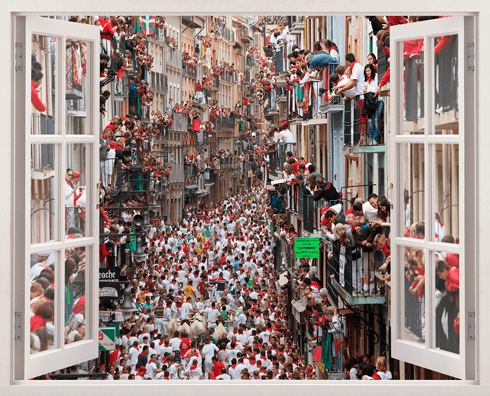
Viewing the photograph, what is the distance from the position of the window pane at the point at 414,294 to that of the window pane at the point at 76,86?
2.06m

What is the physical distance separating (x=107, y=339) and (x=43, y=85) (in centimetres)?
915

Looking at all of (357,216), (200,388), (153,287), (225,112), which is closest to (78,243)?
(200,388)

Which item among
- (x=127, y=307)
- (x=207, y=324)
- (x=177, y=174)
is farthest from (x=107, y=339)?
(x=177, y=174)

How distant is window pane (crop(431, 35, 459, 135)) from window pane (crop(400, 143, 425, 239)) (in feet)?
0.97

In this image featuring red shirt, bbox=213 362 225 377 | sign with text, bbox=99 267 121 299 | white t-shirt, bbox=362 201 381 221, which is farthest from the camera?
sign with text, bbox=99 267 121 299

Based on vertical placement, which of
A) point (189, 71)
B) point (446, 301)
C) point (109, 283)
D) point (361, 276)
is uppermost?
point (189, 71)

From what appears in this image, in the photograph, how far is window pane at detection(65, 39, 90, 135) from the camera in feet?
16.7

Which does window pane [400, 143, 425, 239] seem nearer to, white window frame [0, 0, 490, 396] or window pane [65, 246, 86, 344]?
white window frame [0, 0, 490, 396]

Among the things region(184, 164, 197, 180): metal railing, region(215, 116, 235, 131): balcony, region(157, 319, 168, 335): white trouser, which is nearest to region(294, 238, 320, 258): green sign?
region(157, 319, 168, 335): white trouser

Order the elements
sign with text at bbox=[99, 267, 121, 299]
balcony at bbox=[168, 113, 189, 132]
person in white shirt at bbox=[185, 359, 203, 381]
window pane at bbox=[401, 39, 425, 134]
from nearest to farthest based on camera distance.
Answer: window pane at bbox=[401, 39, 425, 134] < person in white shirt at bbox=[185, 359, 203, 381] < sign with text at bbox=[99, 267, 121, 299] < balcony at bbox=[168, 113, 189, 132]

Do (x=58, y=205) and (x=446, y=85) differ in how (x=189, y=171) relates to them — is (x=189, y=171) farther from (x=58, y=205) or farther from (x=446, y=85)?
(x=446, y=85)

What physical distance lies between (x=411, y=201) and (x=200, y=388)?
1648mm

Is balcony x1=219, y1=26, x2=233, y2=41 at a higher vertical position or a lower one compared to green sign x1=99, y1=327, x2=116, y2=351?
higher

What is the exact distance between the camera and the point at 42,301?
473 centimetres
